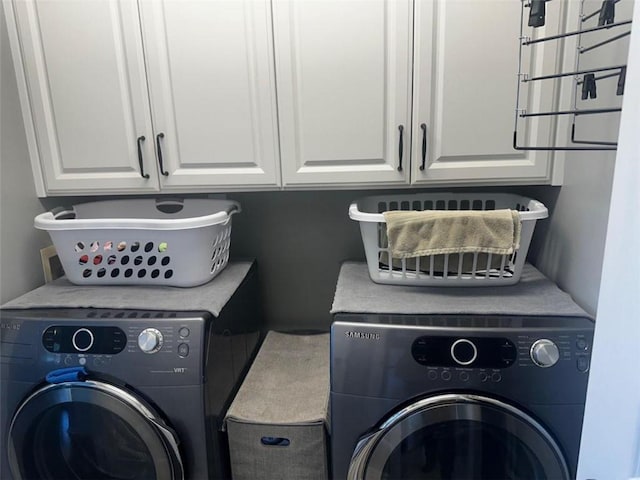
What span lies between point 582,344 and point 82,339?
1327 mm

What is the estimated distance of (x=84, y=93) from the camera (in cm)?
149

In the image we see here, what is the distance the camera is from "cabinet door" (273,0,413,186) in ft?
4.52

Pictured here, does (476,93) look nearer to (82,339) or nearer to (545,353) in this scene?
(545,353)

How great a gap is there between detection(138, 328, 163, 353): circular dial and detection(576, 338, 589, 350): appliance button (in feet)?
3.56

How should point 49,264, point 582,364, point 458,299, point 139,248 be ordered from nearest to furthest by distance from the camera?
point 582,364, point 458,299, point 139,248, point 49,264

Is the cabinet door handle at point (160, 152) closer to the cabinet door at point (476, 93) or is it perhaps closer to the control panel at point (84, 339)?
the control panel at point (84, 339)

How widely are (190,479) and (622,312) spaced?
3.89ft

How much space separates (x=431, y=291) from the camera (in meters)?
→ 1.40

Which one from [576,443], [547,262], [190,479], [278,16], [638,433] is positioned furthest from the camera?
[547,262]

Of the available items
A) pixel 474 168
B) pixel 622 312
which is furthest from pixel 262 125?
pixel 622 312

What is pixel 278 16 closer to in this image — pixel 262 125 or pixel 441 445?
pixel 262 125

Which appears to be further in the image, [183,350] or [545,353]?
[183,350]

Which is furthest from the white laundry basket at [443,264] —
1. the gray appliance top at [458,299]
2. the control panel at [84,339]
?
the control panel at [84,339]

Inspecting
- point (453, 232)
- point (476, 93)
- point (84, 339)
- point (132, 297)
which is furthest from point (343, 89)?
point (84, 339)
